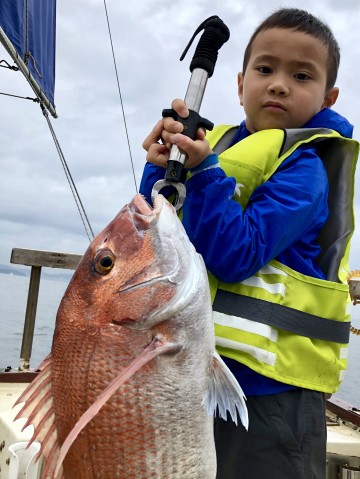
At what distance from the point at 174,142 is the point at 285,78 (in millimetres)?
748

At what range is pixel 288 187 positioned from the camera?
179cm

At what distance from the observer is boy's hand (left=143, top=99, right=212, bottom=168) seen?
1.57m

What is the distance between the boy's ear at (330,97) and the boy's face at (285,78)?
14 centimetres

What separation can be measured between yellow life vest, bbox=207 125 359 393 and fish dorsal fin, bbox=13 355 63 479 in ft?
2.09

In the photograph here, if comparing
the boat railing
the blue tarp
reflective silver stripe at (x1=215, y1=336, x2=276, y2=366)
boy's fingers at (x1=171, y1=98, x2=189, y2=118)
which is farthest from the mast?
reflective silver stripe at (x1=215, y1=336, x2=276, y2=366)

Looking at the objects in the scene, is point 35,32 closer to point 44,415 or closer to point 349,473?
point 349,473

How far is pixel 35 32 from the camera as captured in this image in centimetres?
957

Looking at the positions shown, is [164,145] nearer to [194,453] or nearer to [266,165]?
[266,165]

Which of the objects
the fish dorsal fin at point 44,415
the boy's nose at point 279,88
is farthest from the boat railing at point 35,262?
the fish dorsal fin at point 44,415

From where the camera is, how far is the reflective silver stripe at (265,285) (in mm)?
1810

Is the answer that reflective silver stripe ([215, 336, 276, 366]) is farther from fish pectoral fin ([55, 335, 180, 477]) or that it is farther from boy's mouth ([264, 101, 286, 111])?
boy's mouth ([264, 101, 286, 111])

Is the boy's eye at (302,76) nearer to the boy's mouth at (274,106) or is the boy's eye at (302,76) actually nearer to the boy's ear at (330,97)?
the boy's mouth at (274,106)

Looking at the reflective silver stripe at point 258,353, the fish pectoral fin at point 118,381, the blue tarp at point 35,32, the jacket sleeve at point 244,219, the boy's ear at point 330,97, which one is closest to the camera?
the fish pectoral fin at point 118,381

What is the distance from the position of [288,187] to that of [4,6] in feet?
25.8
